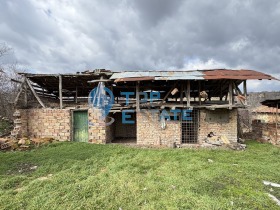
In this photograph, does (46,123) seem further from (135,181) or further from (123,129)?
(135,181)

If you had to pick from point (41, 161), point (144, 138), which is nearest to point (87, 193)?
point (41, 161)

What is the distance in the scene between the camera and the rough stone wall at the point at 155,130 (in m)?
10.4

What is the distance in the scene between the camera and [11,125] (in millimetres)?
13648

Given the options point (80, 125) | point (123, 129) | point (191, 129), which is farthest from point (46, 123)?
point (191, 129)

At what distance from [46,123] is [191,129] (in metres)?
9.32

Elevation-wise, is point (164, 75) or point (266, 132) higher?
point (164, 75)

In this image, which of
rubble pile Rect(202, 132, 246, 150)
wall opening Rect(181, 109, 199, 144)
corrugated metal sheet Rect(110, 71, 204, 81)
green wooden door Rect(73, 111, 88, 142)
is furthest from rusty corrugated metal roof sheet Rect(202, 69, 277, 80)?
green wooden door Rect(73, 111, 88, 142)

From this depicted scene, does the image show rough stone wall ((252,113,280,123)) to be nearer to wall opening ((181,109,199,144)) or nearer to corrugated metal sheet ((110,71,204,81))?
wall opening ((181,109,199,144))

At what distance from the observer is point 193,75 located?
9.72 metres

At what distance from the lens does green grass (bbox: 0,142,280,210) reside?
405 centimetres

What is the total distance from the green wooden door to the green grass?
299 cm

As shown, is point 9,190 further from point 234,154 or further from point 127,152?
point 234,154

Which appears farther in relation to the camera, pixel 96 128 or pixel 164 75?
pixel 96 128

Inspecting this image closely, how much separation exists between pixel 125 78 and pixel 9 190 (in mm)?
6815
